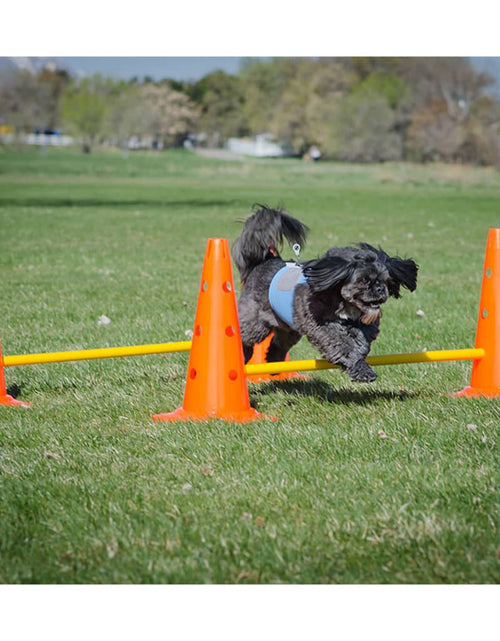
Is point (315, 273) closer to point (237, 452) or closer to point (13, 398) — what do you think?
point (237, 452)

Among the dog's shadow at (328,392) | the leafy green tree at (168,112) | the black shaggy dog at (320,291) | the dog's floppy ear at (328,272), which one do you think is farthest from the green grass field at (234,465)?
the leafy green tree at (168,112)

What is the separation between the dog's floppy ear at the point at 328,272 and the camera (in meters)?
4.96

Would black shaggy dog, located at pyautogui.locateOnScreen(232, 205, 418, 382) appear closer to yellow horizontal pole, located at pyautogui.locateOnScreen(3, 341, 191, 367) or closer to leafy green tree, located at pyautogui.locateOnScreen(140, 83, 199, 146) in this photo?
yellow horizontal pole, located at pyautogui.locateOnScreen(3, 341, 191, 367)

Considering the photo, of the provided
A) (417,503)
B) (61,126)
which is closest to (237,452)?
(417,503)

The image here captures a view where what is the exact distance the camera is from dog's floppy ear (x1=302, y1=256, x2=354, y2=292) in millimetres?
4957

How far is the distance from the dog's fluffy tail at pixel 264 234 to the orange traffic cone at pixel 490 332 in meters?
1.33

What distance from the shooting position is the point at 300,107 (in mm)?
80938

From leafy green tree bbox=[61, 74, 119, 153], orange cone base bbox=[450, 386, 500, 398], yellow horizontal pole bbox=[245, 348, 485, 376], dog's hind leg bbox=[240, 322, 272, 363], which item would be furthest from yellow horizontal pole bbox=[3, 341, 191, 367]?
leafy green tree bbox=[61, 74, 119, 153]

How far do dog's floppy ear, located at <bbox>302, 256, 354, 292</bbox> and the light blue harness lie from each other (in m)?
0.32

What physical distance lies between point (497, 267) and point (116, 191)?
97.1ft

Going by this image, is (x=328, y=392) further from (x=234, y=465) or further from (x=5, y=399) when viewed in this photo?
(x=5, y=399)

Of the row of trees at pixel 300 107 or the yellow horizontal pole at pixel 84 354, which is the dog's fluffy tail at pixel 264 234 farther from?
the row of trees at pixel 300 107

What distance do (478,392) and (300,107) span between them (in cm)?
7841

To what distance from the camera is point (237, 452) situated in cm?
464
